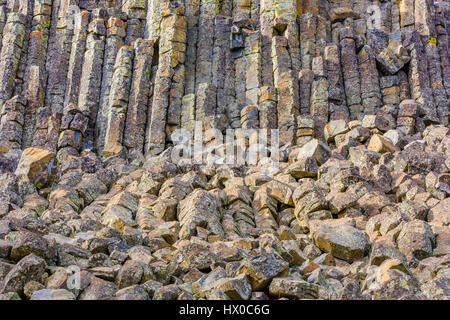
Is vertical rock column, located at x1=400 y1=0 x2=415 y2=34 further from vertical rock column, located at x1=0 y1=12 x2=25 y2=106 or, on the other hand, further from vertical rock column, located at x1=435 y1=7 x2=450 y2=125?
vertical rock column, located at x1=0 y1=12 x2=25 y2=106

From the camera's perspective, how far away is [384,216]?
14.8m

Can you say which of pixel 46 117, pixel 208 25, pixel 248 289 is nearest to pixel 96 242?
pixel 248 289

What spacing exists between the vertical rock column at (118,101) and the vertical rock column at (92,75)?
114 centimetres

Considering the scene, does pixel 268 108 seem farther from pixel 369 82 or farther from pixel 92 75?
pixel 92 75

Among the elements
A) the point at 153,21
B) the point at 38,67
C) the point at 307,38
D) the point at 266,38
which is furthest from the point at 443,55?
the point at 38,67

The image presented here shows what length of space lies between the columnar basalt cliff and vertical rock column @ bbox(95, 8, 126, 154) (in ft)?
0.34

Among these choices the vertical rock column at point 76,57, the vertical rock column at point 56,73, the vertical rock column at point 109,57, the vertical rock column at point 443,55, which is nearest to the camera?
the vertical rock column at point 56,73

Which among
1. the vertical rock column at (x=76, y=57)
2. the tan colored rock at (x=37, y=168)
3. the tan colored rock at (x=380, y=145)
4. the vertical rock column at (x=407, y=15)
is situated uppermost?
the vertical rock column at (x=407, y=15)

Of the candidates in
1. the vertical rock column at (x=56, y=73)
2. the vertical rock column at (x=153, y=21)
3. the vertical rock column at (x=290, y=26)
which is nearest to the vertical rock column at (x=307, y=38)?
the vertical rock column at (x=290, y=26)

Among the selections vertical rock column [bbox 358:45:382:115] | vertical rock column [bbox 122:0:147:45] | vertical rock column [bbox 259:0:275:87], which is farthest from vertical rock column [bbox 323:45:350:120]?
vertical rock column [bbox 122:0:147:45]

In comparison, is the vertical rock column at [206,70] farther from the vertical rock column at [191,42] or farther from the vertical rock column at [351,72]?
the vertical rock column at [351,72]

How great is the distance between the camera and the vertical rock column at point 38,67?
2752cm

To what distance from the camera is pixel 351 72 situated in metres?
28.2

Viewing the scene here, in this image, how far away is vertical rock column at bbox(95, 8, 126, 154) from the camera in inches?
1115
